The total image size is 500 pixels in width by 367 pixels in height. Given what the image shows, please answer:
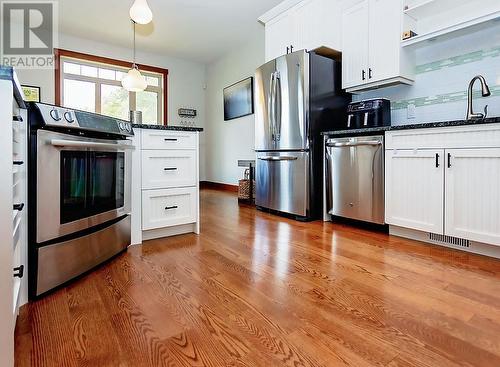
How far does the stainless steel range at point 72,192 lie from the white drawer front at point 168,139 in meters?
0.23

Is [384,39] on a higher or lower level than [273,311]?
higher

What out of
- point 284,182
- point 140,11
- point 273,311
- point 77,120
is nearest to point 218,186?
point 284,182

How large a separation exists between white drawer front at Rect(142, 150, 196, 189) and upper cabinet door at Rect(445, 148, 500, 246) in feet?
6.24

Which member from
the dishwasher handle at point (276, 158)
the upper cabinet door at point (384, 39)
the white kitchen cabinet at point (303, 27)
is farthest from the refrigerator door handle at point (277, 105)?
the upper cabinet door at point (384, 39)

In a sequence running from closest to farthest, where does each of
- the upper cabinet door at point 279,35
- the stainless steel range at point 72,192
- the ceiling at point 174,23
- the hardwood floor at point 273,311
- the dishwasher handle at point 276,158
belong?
the hardwood floor at point 273,311
the stainless steel range at point 72,192
the dishwasher handle at point 276,158
the upper cabinet door at point 279,35
the ceiling at point 174,23

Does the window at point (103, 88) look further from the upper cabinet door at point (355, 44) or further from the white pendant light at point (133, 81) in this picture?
the upper cabinet door at point (355, 44)

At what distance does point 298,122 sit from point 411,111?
1.08 metres

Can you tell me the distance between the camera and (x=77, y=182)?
5.08 feet

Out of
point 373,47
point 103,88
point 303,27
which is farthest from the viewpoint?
point 103,88

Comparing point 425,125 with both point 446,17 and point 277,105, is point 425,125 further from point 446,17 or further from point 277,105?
point 277,105

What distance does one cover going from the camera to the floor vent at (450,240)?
6.70ft

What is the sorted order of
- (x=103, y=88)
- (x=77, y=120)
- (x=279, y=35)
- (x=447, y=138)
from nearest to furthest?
(x=77, y=120) < (x=447, y=138) < (x=279, y=35) < (x=103, y=88)

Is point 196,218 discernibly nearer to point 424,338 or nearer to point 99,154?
point 99,154

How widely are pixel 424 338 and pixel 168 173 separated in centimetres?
188
